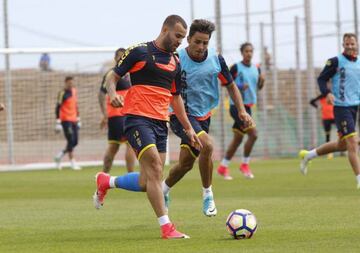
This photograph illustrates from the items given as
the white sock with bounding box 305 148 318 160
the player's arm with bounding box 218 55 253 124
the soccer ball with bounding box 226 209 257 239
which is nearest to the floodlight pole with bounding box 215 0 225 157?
the white sock with bounding box 305 148 318 160

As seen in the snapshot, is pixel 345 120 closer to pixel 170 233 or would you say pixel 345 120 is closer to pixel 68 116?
pixel 170 233

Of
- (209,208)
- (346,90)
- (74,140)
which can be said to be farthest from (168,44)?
(74,140)

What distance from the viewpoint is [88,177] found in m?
21.4

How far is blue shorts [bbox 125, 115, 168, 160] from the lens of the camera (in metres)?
9.76

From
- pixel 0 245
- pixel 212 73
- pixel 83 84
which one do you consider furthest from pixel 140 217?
pixel 83 84

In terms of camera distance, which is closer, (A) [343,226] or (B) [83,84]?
(A) [343,226]

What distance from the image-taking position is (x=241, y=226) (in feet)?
30.7

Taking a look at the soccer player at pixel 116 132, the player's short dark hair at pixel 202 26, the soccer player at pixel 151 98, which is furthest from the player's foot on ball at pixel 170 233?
the soccer player at pixel 116 132

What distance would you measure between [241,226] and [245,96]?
417 inches

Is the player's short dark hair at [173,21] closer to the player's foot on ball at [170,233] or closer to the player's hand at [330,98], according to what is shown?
the player's foot on ball at [170,233]

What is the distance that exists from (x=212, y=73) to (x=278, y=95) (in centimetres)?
1907

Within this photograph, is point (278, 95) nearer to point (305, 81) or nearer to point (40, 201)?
point (305, 81)

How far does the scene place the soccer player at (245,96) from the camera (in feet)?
63.8

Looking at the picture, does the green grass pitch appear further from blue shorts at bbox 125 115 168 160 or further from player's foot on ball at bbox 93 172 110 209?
Answer: blue shorts at bbox 125 115 168 160
